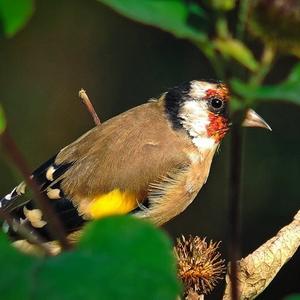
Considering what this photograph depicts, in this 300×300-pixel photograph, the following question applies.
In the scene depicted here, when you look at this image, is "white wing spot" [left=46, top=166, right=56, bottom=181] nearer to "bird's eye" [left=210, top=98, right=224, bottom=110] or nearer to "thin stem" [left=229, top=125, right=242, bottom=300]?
"bird's eye" [left=210, top=98, right=224, bottom=110]

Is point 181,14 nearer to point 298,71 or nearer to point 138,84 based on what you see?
point 298,71

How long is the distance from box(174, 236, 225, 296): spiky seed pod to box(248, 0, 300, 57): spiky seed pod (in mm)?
1087

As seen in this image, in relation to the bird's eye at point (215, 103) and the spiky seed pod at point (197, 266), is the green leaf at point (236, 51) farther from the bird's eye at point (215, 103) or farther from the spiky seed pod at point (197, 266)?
the bird's eye at point (215, 103)

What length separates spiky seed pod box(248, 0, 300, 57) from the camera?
64 cm

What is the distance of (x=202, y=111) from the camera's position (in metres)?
3.23

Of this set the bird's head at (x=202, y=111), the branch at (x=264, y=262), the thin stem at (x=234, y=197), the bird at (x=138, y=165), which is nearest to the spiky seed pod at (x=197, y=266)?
the branch at (x=264, y=262)

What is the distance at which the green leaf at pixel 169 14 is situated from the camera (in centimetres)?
67

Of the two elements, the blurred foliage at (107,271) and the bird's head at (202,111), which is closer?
the blurred foliage at (107,271)

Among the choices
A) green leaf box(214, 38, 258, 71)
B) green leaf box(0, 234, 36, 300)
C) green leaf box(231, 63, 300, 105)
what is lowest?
green leaf box(0, 234, 36, 300)

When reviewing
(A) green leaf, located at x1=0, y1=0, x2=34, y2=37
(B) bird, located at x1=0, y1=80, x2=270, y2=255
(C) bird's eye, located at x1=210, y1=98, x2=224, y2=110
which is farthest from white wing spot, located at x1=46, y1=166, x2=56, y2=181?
(A) green leaf, located at x1=0, y1=0, x2=34, y2=37

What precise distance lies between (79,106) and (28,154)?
48 centimetres

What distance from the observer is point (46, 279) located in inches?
24.4

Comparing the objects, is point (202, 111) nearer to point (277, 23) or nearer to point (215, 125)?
point (215, 125)

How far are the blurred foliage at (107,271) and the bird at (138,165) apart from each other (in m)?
1.96
